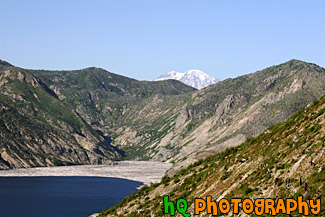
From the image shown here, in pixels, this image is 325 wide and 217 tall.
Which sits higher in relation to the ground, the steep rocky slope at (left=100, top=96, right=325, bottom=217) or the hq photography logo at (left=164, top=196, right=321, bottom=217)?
the steep rocky slope at (left=100, top=96, right=325, bottom=217)

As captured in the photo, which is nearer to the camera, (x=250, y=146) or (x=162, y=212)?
(x=162, y=212)

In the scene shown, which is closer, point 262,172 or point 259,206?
point 259,206

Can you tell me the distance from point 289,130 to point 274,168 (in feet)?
33.4

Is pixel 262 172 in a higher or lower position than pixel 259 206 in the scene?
higher

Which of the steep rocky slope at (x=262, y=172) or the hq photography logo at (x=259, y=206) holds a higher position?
the steep rocky slope at (x=262, y=172)

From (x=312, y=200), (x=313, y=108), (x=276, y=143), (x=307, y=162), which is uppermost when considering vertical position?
(x=313, y=108)

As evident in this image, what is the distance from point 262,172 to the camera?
49.3 metres

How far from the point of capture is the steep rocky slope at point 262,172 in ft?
139

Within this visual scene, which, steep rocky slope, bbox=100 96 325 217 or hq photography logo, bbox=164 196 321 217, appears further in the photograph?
steep rocky slope, bbox=100 96 325 217

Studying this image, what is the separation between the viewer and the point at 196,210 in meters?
48.2

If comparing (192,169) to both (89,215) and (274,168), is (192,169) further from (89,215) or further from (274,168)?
(89,215)

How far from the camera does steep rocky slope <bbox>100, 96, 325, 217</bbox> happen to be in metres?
42.4

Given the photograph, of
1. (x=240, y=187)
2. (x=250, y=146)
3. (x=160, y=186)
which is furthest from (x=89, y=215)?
(x=240, y=187)

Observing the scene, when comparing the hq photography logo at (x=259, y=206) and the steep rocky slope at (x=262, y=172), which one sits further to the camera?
the steep rocky slope at (x=262, y=172)
